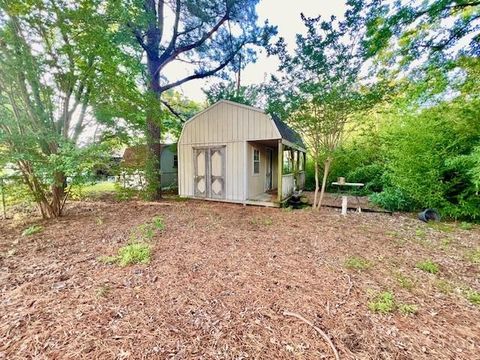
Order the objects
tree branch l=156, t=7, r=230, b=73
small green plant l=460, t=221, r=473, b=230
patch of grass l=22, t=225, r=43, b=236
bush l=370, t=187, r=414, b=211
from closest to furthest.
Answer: patch of grass l=22, t=225, r=43, b=236
small green plant l=460, t=221, r=473, b=230
bush l=370, t=187, r=414, b=211
tree branch l=156, t=7, r=230, b=73

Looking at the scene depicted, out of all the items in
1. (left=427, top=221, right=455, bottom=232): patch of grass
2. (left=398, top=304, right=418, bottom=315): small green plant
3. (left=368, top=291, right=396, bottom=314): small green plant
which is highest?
(left=368, top=291, right=396, bottom=314): small green plant

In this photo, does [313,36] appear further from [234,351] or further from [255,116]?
[234,351]

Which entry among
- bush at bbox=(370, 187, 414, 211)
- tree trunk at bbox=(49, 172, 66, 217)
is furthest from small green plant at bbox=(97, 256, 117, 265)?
bush at bbox=(370, 187, 414, 211)

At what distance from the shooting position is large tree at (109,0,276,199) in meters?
8.08

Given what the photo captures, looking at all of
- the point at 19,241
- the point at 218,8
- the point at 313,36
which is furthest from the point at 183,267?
the point at 218,8

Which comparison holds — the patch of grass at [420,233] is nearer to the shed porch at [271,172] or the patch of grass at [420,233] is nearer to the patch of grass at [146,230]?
the shed porch at [271,172]

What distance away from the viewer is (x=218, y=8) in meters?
8.32

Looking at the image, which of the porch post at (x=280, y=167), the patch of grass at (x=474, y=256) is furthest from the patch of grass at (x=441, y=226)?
the porch post at (x=280, y=167)

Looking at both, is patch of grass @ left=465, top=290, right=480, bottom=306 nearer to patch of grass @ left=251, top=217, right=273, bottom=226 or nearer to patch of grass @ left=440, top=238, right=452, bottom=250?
patch of grass @ left=440, top=238, right=452, bottom=250

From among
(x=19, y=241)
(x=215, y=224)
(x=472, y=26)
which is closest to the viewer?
(x=19, y=241)

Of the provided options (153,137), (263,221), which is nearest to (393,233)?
(263,221)

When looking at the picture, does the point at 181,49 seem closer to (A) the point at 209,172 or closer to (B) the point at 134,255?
(A) the point at 209,172

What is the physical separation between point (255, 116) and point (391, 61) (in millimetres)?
4184

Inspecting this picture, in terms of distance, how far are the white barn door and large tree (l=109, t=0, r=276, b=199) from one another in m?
1.56
